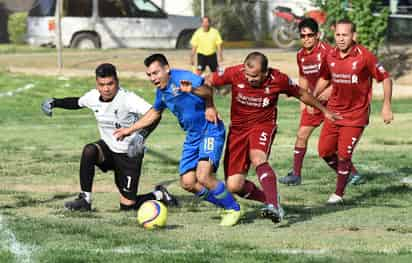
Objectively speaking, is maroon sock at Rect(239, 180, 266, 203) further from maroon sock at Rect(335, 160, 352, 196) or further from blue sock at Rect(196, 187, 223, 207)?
maroon sock at Rect(335, 160, 352, 196)

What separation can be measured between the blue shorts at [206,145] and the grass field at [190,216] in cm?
60

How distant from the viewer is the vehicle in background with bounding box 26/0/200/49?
35.1 meters

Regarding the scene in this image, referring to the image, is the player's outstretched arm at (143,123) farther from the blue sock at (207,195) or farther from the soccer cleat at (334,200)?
the soccer cleat at (334,200)

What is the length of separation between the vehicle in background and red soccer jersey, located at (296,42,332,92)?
22.9m

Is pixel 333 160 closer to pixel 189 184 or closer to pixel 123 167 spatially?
pixel 123 167

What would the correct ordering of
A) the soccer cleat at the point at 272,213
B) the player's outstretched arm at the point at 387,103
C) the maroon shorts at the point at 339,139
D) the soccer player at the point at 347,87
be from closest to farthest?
the soccer cleat at the point at 272,213, the player's outstretched arm at the point at 387,103, the soccer player at the point at 347,87, the maroon shorts at the point at 339,139

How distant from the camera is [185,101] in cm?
957

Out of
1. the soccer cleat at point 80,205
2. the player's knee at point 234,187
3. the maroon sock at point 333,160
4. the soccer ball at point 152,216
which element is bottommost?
the soccer cleat at point 80,205

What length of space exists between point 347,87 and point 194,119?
2.47m

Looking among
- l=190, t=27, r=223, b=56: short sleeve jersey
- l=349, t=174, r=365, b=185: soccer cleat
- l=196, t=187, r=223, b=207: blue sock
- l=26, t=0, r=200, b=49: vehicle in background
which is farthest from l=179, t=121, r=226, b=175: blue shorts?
l=26, t=0, r=200, b=49: vehicle in background

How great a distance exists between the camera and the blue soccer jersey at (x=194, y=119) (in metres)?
9.55

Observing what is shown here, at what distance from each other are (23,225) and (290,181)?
4.22 m

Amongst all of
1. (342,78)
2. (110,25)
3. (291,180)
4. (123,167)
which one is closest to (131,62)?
(110,25)

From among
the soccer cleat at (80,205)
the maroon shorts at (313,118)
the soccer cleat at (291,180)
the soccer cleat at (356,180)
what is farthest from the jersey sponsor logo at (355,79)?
the soccer cleat at (80,205)
